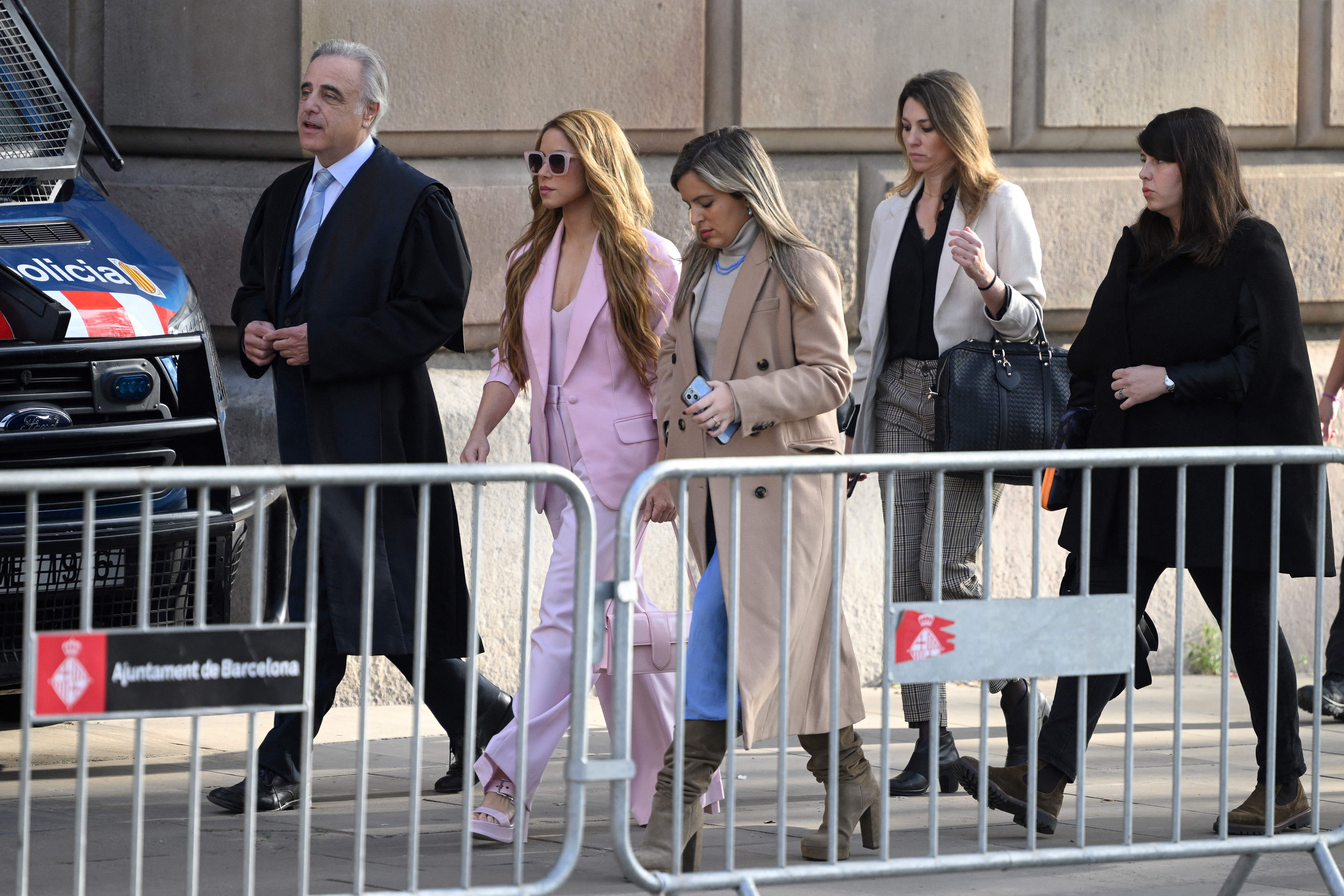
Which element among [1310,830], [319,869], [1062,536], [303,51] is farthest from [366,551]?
[303,51]

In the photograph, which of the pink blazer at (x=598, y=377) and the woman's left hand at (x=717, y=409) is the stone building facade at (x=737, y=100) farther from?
the woman's left hand at (x=717, y=409)

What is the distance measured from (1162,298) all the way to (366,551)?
2407 millimetres

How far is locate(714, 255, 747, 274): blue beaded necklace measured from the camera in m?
4.77

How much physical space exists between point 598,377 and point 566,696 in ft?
2.79

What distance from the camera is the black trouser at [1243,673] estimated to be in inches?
192

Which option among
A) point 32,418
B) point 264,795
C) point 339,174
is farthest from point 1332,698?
point 32,418

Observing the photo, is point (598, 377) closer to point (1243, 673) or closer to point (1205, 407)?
point (1205, 407)

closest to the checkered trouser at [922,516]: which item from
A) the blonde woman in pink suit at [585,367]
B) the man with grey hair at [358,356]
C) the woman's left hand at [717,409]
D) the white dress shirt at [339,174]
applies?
the blonde woman in pink suit at [585,367]

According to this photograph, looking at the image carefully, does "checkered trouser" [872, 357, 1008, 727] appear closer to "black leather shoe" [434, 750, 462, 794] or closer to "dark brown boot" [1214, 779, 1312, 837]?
"dark brown boot" [1214, 779, 1312, 837]

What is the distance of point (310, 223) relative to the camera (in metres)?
5.46

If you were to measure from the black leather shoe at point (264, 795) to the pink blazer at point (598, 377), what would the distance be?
107 cm

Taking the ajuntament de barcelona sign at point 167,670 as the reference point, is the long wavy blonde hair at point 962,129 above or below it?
above

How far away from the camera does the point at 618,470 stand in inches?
198

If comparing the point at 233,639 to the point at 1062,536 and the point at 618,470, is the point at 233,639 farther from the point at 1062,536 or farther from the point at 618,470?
the point at 1062,536
